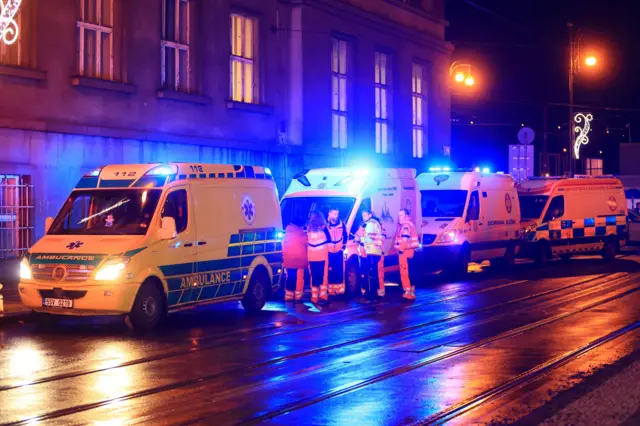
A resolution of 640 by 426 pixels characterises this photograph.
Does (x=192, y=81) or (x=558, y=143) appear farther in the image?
(x=558, y=143)

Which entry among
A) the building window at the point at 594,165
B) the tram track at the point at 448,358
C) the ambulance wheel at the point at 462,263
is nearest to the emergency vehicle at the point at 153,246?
the tram track at the point at 448,358

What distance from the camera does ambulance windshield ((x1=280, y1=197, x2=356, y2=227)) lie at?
2058 cm

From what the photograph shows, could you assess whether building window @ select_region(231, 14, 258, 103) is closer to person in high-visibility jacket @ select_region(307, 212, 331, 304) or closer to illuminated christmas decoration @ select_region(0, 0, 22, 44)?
illuminated christmas decoration @ select_region(0, 0, 22, 44)

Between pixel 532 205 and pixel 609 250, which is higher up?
pixel 532 205

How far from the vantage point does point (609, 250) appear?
2944 centimetres

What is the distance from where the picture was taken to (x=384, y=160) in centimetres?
3416

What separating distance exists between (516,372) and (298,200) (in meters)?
10.9

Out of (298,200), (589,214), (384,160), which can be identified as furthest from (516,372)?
(384,160)

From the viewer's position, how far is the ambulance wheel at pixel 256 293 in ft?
55.1

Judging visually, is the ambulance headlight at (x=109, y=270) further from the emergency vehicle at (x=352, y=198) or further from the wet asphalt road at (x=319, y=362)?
the emergency vehicle at (x=352, y=198)

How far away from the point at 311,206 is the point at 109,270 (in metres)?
7.44

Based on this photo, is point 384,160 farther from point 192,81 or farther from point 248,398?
point 248,398

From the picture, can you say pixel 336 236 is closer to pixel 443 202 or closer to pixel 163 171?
pixel 163 171

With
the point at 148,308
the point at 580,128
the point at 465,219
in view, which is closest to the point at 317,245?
the point at 148,308
